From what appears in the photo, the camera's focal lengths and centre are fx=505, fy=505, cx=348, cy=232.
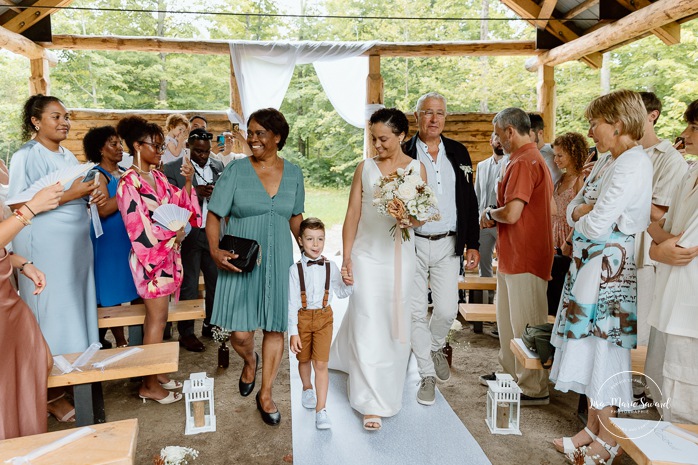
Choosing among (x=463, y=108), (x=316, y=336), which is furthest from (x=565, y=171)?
(x=463, y=108)

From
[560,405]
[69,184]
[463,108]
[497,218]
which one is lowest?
[560,405]

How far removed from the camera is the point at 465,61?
17.4m

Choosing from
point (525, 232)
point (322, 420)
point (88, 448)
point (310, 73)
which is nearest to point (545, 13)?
point (525, 232)

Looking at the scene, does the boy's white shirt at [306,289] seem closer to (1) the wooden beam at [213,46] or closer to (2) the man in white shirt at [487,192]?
(2) the man in white shirt at [487,192]

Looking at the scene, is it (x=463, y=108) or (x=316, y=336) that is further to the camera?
(x=463, y=108)

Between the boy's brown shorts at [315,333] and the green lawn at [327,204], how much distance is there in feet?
41.0

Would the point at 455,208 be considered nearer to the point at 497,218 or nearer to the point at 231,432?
the point at 497,218

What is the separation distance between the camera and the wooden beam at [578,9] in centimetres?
813

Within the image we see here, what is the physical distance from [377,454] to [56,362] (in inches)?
80.3

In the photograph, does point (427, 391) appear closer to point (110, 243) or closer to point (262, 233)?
point (262, 233)

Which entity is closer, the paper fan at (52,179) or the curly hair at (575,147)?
the paper fan at (52,179)

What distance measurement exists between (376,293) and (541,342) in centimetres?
112

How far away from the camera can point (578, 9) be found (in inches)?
336

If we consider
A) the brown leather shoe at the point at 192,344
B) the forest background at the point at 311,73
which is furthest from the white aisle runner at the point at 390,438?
the forest background at the point at 311,73
